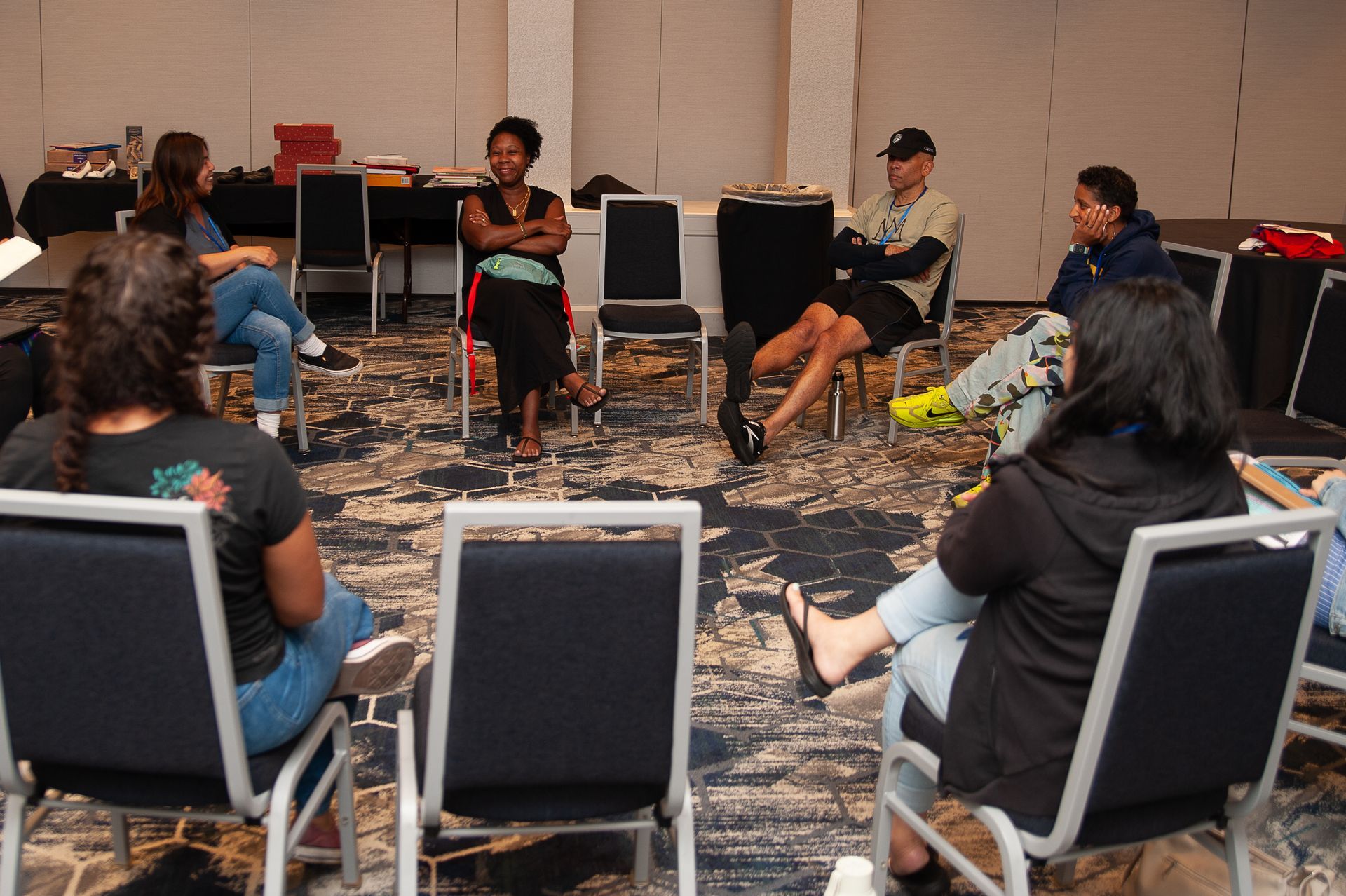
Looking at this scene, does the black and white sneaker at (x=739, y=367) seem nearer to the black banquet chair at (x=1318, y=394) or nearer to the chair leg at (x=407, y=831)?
the black banquet chair at (x=1318, y=394)

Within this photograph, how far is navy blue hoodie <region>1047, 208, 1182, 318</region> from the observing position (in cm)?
416

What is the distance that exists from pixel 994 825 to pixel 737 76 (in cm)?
723

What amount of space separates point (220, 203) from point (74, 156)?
1.05 meters

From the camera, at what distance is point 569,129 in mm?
7312

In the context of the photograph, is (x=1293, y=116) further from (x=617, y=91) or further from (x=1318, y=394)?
(x=1318, y=394)

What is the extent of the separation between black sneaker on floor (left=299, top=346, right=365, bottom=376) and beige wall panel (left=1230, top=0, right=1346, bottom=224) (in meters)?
6.57

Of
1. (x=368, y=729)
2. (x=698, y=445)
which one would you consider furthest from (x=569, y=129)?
(x=368, y=729)

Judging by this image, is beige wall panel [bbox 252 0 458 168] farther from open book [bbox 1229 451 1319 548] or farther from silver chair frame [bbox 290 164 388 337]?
open book [bbox 1229 451 1319 548]

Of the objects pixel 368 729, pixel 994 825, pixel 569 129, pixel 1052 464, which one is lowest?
pixel 368 729

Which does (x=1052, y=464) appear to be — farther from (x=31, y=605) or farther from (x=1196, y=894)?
(x=31, y=605)

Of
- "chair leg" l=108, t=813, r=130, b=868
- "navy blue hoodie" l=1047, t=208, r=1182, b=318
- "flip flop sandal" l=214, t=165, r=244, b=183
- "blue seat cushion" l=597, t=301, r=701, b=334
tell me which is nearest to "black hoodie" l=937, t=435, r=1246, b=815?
"chair leg" l=108, t=813, r=130, b=868

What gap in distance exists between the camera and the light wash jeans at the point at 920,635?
2.00 m

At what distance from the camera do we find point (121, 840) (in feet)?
7.29

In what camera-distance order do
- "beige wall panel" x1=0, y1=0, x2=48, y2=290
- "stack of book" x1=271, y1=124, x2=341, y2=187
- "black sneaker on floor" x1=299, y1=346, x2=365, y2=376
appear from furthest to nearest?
"beige wall panel" x1=0, y1=0, x2=48, y2=290, "stack of book" x1=271, y1=124, x2=341, y2=187, "black sneaker on floor" x1=299, y1=346, x2=365, y2=376
